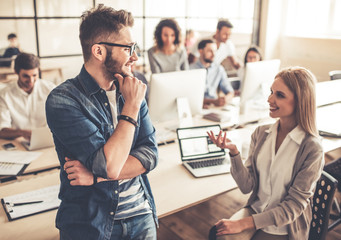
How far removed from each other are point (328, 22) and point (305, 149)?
3993 mm

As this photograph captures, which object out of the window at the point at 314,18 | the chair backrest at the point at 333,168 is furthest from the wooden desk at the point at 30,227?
the window at the point at 314,18

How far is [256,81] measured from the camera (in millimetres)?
2854

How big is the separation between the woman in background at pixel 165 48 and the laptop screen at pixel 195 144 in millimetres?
1696

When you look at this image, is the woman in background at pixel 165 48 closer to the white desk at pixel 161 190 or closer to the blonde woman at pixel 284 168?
the white desk at pixel 161 190

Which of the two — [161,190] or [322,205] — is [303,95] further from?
[161,190]

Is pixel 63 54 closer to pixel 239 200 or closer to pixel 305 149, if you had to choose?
pixel 239 200

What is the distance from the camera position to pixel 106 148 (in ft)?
4.16

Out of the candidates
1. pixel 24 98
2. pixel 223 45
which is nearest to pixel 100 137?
pixel 24 98

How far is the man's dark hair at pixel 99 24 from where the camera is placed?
1331 mm

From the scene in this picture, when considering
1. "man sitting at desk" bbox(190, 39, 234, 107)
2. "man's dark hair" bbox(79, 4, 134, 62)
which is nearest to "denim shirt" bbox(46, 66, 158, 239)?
"man's dark hair" bbox(79, 4, 134, 62)

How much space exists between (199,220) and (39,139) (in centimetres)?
140

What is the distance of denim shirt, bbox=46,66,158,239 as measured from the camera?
1.27 metres

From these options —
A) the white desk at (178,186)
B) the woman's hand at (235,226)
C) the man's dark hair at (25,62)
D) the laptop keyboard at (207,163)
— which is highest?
the man's dark hair at (25,62)

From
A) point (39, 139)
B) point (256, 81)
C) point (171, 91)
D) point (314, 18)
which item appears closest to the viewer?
point (39, 139)
